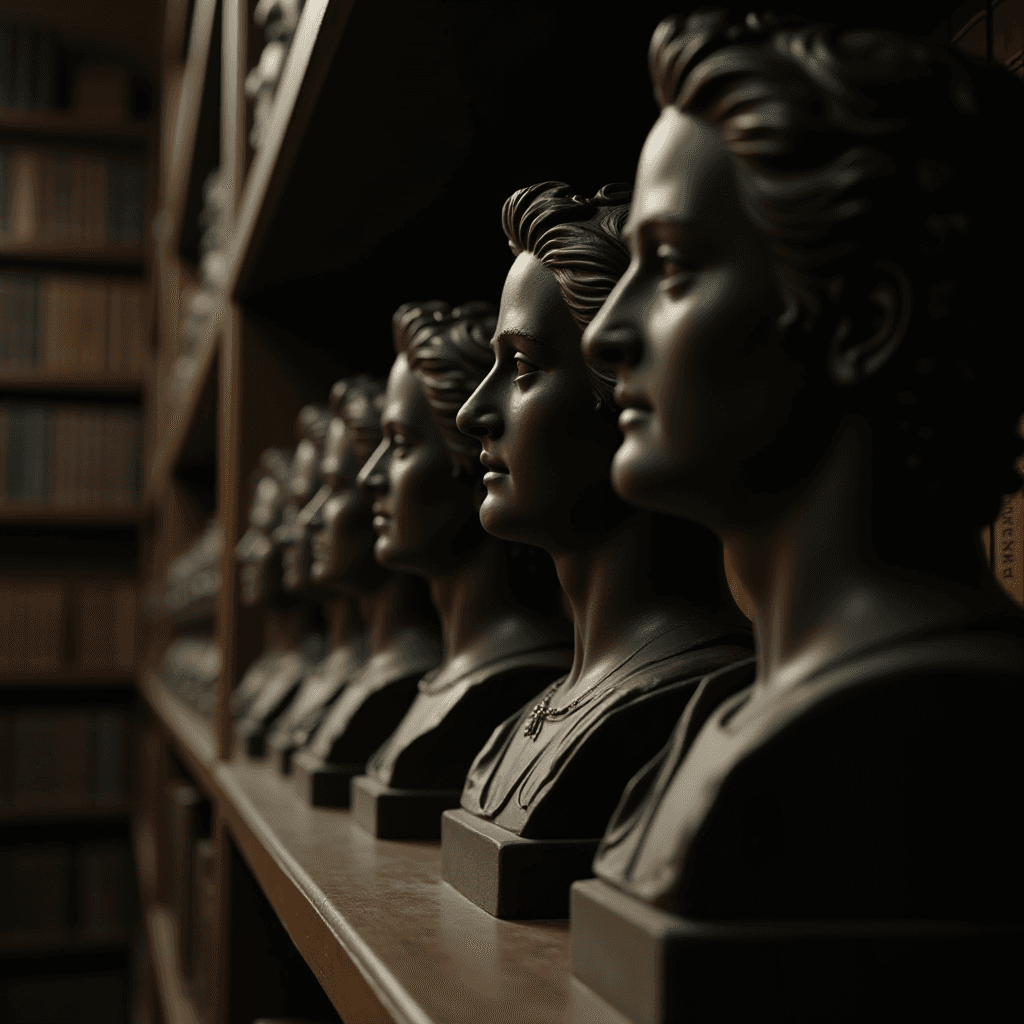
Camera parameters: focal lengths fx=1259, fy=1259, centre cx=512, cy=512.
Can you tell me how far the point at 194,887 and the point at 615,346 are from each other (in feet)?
6.29

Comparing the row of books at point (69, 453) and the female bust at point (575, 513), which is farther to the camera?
the row of books at point (69, 453)

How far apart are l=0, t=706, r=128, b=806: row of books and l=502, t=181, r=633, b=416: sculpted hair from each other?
12.4 ft

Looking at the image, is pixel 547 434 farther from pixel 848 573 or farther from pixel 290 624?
pixel 290 624

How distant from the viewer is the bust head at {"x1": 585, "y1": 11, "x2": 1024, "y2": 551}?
49 cm

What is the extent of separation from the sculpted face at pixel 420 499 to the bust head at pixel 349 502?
0.73ft

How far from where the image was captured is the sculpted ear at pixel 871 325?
0.49m

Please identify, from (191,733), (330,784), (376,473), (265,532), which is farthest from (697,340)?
(191,733)

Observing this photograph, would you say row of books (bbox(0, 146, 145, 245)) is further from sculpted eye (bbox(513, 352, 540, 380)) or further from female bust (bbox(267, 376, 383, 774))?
sculpted eye (bbox(513, 352, 540, 380))

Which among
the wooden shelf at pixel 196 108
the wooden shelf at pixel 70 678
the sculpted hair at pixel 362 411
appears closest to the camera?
the sculpted hair at pixel 362 411

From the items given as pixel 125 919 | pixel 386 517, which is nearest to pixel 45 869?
pixel 125 919

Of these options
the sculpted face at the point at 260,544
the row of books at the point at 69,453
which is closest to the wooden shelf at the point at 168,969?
the sculpted face at the point at 260,544

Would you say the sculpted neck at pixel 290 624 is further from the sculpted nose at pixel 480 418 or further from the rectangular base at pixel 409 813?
the sculpted nose at pixel 480 418

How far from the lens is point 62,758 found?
4211 millimetres

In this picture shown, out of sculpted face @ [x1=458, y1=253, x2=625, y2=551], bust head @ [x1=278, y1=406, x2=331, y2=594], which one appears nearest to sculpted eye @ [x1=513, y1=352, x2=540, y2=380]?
sculpted face @ [x1=458, y1=253, x2=625, y2=551]
